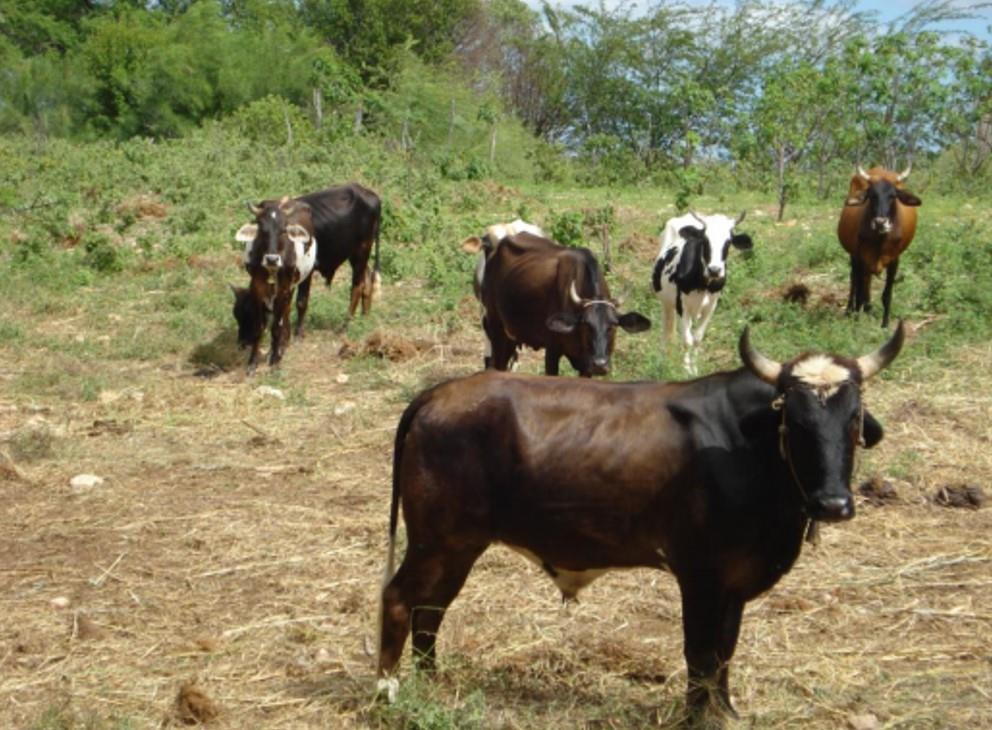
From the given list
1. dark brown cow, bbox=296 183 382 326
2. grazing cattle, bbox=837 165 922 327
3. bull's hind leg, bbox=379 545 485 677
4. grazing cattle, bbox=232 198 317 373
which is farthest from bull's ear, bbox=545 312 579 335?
dark brown cow, bbox=296 183 382 326

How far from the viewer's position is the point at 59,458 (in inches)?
358

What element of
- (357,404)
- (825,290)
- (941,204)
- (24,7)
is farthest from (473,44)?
(357,404)

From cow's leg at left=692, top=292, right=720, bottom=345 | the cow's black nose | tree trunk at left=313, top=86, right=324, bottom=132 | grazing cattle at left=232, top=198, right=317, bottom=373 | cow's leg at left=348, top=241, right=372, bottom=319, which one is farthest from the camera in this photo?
tree trunk at left=313, top=86, right=324, bottom=132

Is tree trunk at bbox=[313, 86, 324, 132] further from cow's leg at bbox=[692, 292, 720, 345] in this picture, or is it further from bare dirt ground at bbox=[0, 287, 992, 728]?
bare dirt ground at bbox=[0, 287, 992, 728]

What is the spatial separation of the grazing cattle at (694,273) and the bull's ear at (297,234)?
3.69m

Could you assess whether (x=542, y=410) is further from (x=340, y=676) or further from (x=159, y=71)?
(x=159, y=71)

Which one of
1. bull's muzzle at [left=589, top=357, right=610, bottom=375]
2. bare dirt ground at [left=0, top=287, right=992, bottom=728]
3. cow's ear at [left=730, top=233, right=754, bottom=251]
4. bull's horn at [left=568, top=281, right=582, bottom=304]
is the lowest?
bare dirt ground at [left=0, top=287, right=992, bottom=728]

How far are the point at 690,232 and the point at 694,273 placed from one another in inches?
15.1

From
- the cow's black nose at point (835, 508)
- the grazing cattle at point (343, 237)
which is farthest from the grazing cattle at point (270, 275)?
the cow's black nose at point (835, 508)

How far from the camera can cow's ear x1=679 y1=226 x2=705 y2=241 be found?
39.2 feet

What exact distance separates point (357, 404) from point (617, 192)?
43.1 feet

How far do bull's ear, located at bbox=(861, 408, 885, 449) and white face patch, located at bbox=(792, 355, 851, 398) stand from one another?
23 cm

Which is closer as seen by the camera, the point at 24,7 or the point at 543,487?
the point at 543,487

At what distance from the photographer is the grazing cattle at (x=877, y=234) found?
13367 millimetres
